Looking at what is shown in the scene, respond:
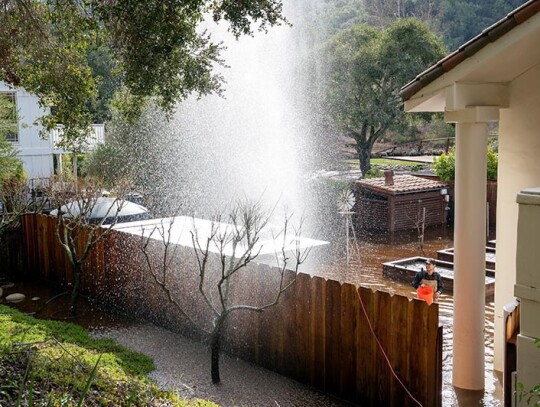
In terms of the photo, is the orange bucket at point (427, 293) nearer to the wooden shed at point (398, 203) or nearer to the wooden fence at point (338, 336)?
the wooden fence at point (338, 336)

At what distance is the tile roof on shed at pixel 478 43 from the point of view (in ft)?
22.7

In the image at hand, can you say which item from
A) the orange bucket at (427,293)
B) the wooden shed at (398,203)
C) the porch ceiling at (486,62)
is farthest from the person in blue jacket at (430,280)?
the wooden shed at (398,203)

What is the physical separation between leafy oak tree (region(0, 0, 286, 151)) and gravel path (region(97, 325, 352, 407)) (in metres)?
3.55

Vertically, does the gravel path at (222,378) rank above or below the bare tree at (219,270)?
below

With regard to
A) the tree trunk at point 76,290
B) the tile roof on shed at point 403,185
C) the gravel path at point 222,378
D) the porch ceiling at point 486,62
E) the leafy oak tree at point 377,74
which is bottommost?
the gravel path at point 222,378

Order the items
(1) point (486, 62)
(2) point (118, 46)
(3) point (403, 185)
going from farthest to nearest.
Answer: (3) point (403, 185)
(2) point (118, 46)
(1) point (486, 62)

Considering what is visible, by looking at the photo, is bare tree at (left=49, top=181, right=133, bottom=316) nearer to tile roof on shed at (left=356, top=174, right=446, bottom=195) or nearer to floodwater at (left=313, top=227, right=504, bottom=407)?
floodwater at (left=313, top=227, right=504, bottom=407)

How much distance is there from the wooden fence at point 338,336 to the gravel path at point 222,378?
0.79ft

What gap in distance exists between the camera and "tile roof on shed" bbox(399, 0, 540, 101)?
6930mm

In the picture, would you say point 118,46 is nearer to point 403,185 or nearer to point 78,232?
point 78,232

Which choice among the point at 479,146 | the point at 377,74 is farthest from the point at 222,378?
the point at 377,74

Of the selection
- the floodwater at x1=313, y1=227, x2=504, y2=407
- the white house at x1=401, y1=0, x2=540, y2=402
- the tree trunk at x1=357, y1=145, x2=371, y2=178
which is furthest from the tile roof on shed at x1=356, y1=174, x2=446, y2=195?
the white house at x1=401, y1=0, x2=540, y2=402

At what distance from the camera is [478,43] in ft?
24.5

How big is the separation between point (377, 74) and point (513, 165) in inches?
871
